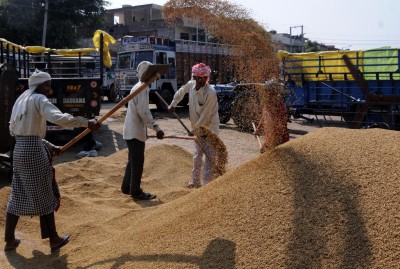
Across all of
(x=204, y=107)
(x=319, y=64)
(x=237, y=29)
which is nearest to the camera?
(x=204, y=107)

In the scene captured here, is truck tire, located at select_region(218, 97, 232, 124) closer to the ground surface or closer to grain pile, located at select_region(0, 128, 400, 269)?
the ground surface

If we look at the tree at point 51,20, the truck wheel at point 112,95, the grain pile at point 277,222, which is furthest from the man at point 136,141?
the tree at point 51,20

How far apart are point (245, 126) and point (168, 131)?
1.97 m

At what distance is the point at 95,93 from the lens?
8.48 meters

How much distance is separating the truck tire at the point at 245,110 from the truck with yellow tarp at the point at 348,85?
3.43 ft

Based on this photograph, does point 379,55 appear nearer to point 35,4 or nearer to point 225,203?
point 225,203

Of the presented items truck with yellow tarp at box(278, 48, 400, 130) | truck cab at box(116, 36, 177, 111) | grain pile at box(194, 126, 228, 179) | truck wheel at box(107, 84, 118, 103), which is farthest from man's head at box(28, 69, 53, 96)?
truck wheel at box(107, 84, 118, 103)

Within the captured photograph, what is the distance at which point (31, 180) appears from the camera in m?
3.71

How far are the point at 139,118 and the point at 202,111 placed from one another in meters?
0.81

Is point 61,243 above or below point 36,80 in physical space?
below

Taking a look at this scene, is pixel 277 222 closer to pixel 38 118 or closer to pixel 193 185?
pixel 38 118

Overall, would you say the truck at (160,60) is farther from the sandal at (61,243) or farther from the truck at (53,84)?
the sandal at (61,243)

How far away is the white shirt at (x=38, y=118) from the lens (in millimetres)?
3590

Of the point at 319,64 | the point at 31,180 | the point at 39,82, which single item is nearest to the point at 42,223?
the point at 31,180
